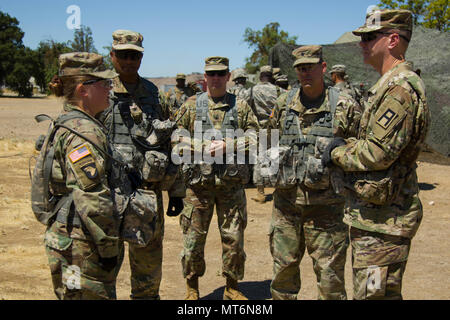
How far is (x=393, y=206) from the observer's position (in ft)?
9.62

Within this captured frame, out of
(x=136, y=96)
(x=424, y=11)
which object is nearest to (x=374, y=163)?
(x=136, y=96)

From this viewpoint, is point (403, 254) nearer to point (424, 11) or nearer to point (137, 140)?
point (137, 140)

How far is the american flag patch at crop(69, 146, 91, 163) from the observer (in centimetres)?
259

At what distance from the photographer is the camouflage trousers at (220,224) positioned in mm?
4598

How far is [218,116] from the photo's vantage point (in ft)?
15.2

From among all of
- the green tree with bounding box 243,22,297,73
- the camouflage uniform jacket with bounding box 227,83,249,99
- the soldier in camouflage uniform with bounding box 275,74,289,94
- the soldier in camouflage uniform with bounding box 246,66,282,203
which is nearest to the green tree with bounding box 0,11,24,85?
the green tree with bounding box 243,22,297,73

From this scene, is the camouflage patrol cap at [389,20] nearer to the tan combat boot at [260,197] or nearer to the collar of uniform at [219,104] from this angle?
the collar of uniform at [219,104]

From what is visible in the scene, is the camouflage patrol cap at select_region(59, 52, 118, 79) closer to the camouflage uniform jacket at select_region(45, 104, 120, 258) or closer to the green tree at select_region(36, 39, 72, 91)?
the camouflage uniform jacket at select_region(45, 104, 120, 258)

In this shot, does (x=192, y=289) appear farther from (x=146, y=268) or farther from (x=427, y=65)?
(x=427, y=65)

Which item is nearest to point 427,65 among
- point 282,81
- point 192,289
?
point 282,81

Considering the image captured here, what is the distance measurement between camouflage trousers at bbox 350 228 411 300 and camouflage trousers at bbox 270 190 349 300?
880 mm

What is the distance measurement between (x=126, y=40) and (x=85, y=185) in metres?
1.90

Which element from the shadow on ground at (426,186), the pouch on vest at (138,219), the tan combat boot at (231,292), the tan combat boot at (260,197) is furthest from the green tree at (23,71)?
the pouch on vest at (138,219)

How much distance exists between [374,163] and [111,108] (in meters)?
2.48
